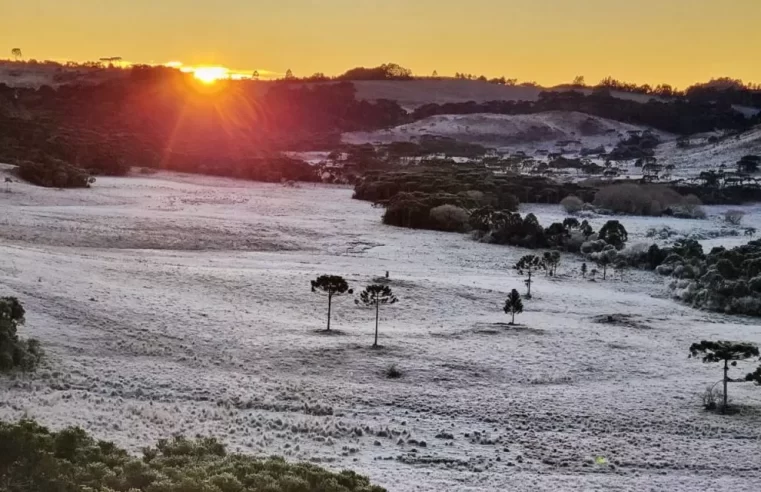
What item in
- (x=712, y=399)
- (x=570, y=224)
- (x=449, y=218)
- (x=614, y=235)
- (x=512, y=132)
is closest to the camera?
(x=712, y=399)

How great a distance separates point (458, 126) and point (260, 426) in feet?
572

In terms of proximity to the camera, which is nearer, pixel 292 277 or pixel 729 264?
pixel 292 277

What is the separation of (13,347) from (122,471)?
Answer: 12702 millimetres

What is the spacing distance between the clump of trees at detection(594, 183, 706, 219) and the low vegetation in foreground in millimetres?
82741

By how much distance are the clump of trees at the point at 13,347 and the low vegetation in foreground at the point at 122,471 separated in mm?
9716

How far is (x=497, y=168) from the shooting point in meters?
134

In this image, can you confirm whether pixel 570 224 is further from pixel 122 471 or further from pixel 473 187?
pixel 122 471

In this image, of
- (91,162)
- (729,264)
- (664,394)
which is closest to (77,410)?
(664,394)

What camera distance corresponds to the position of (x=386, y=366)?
2997 cm

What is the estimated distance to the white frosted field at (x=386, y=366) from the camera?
2170cm

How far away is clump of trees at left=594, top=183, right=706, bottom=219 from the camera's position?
92.4 m

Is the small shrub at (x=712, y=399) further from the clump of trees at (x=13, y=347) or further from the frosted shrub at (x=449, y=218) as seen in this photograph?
the frosted shrub at (x=449, y=218)

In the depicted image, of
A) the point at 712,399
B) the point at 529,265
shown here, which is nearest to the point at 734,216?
the point at 529,265

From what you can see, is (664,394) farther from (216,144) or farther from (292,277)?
(216,144)
